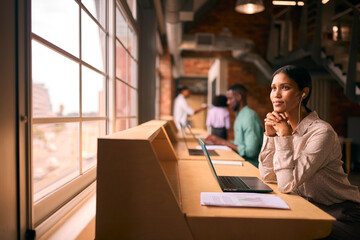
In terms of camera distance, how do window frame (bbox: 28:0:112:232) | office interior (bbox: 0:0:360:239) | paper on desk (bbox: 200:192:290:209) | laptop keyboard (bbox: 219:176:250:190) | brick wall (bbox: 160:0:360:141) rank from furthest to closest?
brick wall (bbox: 160:0:360:141) < laptop keyboard (bbox: 219:176:250:190) < paper on desk (bbox: 200:192:290:209) < window frame (bbox: 28:0:112:232) < office interior (bbox: 0:0:360:239)

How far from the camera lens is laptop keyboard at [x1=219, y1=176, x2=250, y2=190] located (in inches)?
54.8

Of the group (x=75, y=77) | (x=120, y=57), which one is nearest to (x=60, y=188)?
(x=75, y=77)

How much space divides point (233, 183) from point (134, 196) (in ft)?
2.22

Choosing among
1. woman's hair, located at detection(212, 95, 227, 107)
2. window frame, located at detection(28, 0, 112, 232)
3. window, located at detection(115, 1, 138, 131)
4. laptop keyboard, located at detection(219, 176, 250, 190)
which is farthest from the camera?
woman's hair, located at detection(212, 95, 227, 107)

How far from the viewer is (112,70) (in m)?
2.19

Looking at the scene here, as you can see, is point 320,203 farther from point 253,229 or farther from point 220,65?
point 220,65

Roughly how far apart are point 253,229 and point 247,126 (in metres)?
1.90

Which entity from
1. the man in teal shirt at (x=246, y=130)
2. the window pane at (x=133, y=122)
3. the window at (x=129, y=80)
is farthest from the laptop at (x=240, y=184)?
the window pane at (x=133, y=122)

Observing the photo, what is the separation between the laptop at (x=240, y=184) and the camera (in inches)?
52.4

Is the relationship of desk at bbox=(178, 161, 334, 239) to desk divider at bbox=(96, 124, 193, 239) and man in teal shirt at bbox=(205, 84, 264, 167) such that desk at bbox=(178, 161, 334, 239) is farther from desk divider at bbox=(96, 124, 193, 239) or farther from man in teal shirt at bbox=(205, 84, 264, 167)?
man in teal shirt at bbox=(205, 84, 264, 167)

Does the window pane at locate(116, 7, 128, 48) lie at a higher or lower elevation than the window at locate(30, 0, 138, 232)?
higher

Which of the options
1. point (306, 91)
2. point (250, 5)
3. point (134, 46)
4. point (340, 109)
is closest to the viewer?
point (306, 91)

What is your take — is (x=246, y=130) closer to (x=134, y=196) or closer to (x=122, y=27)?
(x=122, y=27)

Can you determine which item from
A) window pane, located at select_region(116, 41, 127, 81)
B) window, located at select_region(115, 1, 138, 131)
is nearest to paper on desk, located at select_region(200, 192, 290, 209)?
window pane, located at select_region(116, 41, 127, 81)
